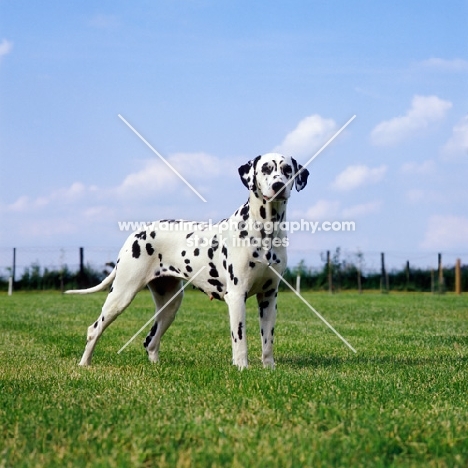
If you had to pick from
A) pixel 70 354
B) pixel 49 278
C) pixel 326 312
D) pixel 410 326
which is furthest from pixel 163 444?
pixel 49 278

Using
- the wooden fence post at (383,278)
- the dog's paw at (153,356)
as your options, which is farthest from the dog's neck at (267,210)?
the wooden fence post at (383,278)

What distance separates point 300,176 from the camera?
7.59 metres

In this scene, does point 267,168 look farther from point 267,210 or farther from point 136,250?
point 136,250

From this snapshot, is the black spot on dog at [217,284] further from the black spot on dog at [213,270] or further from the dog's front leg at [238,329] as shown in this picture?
the dog's front leg at [238,329]

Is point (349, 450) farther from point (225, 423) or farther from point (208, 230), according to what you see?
point (208, 230)

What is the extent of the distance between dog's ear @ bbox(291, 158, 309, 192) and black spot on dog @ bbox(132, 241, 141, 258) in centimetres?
205

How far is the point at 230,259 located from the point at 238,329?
74cm

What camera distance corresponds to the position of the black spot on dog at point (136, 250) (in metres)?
8.49

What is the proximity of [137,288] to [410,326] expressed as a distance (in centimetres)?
780

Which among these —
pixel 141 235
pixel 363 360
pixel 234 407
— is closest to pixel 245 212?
pixel 141 235

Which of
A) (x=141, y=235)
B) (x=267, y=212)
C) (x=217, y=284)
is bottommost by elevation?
(x=217, y=284)

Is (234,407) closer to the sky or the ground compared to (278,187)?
closer to the ground

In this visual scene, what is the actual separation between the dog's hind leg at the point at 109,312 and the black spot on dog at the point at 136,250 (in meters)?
0.40

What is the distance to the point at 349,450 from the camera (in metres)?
4.15
